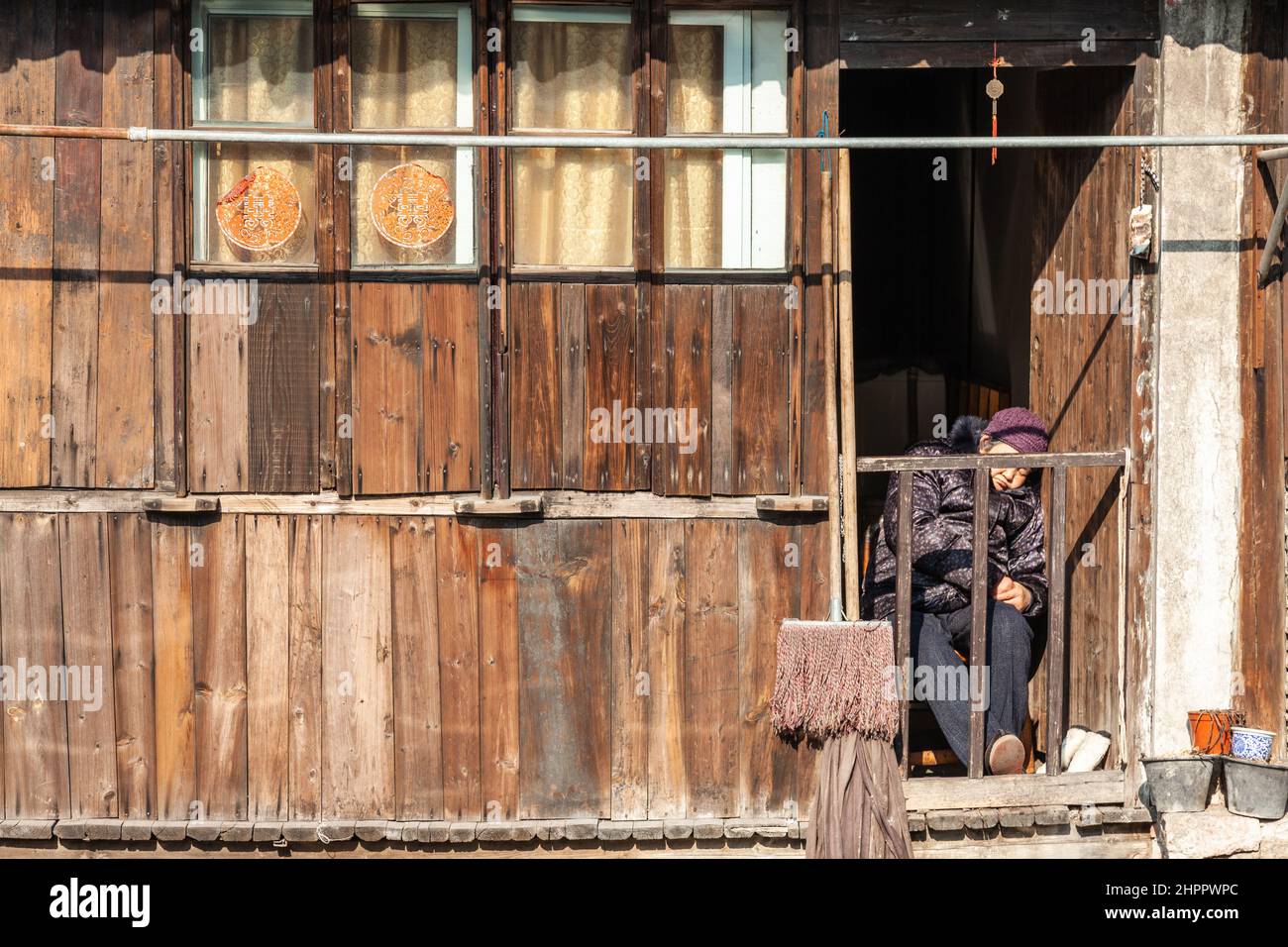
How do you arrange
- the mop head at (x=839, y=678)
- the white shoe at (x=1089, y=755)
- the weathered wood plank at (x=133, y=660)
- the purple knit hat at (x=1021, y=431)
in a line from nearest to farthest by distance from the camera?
1. the mop head at (x=839, y=678)
2. the weathered wood plank at (x=133, y=660)
3. the white shoe at (x=1089, y=755)
4. the purple knit hat at (x=1021, y=431)

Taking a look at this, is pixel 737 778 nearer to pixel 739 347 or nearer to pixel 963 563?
pixel 963 563

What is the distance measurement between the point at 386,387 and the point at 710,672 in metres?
1.83

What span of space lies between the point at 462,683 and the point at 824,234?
95.7 inches

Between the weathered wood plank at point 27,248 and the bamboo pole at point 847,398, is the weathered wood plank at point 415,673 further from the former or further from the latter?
the bamboo pole at point 847,398

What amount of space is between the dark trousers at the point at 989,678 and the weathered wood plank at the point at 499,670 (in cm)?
189

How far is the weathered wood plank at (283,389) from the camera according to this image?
5121 mm

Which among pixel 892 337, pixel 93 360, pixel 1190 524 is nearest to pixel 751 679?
pixel 1190 524

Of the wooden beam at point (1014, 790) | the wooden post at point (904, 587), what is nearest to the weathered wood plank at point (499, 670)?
the wooden post at point (904, 587)

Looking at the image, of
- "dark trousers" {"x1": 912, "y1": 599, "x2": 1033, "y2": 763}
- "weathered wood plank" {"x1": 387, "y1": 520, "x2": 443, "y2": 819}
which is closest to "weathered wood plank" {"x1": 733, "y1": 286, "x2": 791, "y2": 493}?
"dark trousers" {"x1": 912, "y1": 599, "x2": 1033, "y2": 763}

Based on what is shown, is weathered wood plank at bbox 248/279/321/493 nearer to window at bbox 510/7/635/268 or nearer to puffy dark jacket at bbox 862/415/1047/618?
window at bbox 510/7/635/268

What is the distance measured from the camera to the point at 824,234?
5.09 metres

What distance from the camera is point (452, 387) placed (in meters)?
5.14

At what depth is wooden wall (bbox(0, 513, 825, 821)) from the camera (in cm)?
515

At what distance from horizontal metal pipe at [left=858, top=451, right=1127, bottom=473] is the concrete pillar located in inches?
13.9
